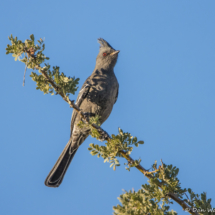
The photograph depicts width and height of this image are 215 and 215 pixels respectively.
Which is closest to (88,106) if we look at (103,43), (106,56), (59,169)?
(59,169)

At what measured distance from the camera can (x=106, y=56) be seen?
9039 millimetres

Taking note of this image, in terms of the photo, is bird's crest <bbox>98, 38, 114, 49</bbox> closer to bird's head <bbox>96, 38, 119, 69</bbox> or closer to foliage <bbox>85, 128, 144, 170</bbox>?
bird's head <bbox>96, 38, 119, 69</bbox>

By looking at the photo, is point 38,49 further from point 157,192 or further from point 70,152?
point 70,152

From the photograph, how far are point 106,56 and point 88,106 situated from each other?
2.12 m

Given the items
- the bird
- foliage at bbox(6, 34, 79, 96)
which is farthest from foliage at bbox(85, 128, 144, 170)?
the bird

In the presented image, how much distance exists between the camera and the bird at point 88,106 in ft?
25.0

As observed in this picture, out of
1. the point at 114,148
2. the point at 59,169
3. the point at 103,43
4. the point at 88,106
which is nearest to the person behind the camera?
the point at 114,148

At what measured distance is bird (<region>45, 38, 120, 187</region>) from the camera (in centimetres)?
762

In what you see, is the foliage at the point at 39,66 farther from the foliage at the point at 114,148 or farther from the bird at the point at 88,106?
the bird at the point at 88,106

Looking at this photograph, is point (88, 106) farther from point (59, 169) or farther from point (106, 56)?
point (106, 56)

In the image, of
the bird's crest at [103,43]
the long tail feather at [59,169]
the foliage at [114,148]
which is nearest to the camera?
the foliage at [114,148]

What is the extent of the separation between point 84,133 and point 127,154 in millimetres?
3611

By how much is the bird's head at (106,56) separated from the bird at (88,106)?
429 mm

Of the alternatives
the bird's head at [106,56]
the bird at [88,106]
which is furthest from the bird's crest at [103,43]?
the bird at [88,106]
